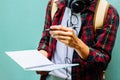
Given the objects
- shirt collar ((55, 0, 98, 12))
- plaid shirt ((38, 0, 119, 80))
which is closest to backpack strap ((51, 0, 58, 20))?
shirt collar ((55, 0, 98, 12))

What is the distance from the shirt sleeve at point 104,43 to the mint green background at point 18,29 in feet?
1.64

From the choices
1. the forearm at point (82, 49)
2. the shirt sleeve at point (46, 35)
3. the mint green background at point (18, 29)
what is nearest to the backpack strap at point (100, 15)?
the forearm at point (82, 49)

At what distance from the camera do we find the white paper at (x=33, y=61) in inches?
35.3

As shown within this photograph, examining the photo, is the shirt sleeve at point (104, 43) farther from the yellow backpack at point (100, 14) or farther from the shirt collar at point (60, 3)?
the shirt collar at point (60, 3)

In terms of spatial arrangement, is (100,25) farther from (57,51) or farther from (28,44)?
(28,44)

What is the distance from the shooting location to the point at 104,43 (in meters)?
1.00

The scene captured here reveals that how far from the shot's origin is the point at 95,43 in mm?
1019

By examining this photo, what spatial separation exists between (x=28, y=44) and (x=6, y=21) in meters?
0.20

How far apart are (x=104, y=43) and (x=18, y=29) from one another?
26.5 inches

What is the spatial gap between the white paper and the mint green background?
44 cm

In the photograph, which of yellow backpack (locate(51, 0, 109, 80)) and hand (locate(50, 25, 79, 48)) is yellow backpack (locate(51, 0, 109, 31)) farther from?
hand (locate(50, 25, 79, 48))

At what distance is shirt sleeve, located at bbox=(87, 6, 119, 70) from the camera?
38.5 inches

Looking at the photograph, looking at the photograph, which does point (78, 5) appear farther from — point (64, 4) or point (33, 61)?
point (33, 61)

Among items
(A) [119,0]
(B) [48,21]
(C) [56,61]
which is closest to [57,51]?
(C) [56,61]
